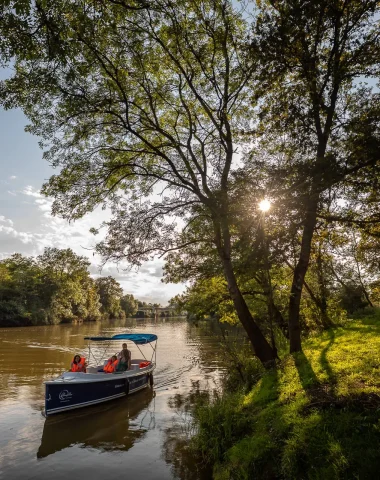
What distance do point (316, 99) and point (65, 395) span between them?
12.9m

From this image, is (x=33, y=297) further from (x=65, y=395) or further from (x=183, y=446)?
(x=183, y=446)

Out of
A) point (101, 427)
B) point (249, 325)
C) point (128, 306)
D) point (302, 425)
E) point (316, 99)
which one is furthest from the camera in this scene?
point (128, 306)

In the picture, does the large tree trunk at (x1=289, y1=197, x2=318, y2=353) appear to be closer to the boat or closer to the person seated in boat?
the boat

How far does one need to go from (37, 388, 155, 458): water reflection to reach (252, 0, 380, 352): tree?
743 centimetres

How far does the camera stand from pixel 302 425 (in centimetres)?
611

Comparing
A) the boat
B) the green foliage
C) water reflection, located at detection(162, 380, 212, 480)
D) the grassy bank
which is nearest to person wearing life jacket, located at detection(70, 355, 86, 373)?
the boat

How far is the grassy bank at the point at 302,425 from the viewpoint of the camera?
5102mm

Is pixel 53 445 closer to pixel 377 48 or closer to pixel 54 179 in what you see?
pixel 54 179

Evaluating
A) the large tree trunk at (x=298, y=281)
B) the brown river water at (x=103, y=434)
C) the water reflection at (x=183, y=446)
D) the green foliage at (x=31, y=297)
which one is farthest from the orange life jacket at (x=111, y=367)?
the green foliage at (x=31, y=297)

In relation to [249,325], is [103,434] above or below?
below

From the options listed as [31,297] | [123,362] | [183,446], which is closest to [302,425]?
[183,446]

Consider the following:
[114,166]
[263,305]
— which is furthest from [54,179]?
[263,305]

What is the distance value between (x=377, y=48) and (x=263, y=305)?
14183 millimetres

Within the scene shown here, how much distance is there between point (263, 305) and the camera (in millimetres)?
19859
